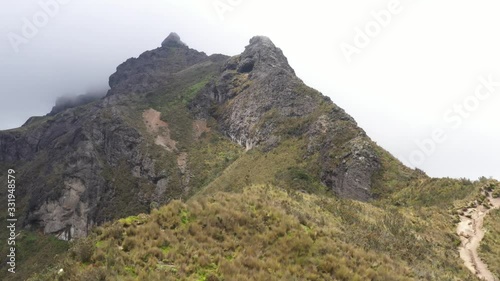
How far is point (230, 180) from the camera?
213 ft

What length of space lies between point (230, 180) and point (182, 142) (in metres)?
41.5

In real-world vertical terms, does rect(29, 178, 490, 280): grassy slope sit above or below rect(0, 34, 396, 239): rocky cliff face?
below

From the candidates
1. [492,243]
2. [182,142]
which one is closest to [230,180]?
[182,142]

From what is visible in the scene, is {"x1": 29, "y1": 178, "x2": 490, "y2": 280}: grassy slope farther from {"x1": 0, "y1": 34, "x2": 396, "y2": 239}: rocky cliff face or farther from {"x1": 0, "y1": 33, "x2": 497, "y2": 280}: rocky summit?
{"x1": 0, "y1": 34, "x2": 396, "y2": 239}: rocky cliff face

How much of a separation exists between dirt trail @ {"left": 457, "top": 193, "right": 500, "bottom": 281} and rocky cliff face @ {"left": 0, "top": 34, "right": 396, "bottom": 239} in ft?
72.0

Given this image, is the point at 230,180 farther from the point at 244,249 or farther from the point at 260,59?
the point at 260,59

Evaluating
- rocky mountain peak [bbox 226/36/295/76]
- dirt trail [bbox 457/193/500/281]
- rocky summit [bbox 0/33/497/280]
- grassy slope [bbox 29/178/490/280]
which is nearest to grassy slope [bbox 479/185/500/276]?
dirt trail [bbox 457/193/500/281]

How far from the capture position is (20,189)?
118 meters

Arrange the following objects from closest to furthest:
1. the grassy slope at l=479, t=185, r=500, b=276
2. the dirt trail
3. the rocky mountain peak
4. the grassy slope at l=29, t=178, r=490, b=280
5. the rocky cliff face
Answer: the grassy slope at l=29, t=178, r=490, b=280
the dirt trail
the grassy slope at l=479, t=185, r=500, b=276
the rocky cliff face
the rocky mountain peak

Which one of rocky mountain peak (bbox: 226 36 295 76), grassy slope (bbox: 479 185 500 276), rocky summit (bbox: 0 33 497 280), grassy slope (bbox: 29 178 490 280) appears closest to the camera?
grassy slope (bbox: 29 178 490 280)

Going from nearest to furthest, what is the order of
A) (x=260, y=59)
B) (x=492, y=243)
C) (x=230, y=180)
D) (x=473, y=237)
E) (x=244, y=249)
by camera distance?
1. (x=244, y=249)
2. (x=492, y=243)
3. (x=473, y=237)
4. (x=230, y=180)
5. (x=260, y=59)

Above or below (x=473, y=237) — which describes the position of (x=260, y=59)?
above

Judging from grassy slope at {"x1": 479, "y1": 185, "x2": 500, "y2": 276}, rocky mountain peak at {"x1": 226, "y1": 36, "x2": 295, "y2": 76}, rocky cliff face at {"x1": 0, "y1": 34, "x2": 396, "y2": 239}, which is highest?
rocky mountain peak at {"x1": 226, "y1": 36, "x2": 295, "y2": 76}

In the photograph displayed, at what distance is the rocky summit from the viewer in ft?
51.3
